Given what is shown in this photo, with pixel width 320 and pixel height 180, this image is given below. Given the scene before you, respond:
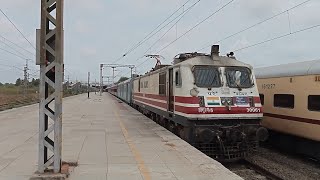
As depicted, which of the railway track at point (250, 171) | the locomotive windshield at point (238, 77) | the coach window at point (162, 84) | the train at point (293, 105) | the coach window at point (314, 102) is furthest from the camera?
the coach window at point (162, 84)

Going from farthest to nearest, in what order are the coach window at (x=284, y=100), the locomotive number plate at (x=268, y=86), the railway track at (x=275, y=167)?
Result: the locomotive number plate at (x=268, y=86)
the coach window at (x=284, y=100)
the railway track at (x=275, y=167)

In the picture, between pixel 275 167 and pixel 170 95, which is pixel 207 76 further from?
pixel 275 167

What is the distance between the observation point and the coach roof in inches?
469

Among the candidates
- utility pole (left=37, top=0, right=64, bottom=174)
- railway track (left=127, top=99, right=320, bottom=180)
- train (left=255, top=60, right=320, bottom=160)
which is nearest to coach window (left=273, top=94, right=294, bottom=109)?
train (left=255, top=60, right=320, bottom=160)

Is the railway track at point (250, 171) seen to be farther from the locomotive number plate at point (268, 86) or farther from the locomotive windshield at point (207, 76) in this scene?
the locomotive number plate at point (268, 86)

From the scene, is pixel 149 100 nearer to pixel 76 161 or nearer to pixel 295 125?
pixel 295 125

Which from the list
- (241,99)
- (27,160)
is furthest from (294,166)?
(27,160)

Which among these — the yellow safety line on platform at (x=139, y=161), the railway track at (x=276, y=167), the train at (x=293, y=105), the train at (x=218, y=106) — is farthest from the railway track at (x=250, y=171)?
the yellow safety line on platform at (x=139, y=161)

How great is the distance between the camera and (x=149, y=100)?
20.8m

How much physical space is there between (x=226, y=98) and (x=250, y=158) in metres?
2.03

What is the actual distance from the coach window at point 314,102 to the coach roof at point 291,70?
0.68 meters

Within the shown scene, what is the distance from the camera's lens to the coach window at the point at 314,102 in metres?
11.5

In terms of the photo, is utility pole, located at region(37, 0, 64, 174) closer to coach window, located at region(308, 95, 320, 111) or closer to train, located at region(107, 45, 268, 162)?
train, located at region(107, 45, 268, 162)

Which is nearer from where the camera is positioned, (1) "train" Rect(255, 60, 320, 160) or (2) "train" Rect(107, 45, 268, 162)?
(1) "train" Rect(255, 60, 320, 160)
